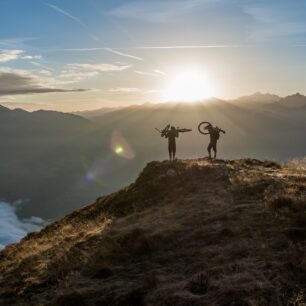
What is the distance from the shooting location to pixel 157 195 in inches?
1022

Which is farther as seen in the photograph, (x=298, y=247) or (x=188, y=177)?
(x=188, y=177)

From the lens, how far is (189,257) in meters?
14.1

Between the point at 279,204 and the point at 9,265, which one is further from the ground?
the point at 279,204

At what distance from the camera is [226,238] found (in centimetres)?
1505

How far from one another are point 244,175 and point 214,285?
567 inches

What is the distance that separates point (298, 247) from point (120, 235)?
7210mm

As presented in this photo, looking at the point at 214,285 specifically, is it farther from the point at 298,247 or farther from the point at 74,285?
the point at 74,285

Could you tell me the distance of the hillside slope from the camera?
1146 centimetres

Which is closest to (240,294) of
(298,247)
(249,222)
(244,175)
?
(298,247)

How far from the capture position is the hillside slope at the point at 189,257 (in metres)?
11.5

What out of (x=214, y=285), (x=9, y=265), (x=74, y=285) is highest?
(x=214, y=285)

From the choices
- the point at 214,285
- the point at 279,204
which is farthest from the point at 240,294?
the point at 279,204

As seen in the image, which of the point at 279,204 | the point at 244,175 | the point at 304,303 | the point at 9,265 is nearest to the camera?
the point at 304,303

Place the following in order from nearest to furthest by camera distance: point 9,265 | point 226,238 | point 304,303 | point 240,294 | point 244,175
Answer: point 304,303 → point 240,294 → point 226,238 → point 9,265 → point 244,175
